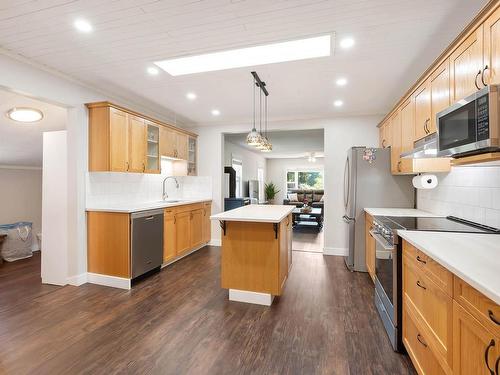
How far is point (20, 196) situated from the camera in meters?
4.62

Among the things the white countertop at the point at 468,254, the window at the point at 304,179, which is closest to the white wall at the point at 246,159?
the window at the point at 304,179

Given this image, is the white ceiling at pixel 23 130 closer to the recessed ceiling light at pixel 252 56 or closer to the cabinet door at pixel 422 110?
the recessed ceiling light at pixel 252 56

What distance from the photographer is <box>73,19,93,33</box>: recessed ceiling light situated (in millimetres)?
2025

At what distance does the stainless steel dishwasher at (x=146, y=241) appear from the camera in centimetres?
317

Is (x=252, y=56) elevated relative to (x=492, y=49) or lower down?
elevated

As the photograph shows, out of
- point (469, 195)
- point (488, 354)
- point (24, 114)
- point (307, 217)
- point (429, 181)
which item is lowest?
point (307, 217)

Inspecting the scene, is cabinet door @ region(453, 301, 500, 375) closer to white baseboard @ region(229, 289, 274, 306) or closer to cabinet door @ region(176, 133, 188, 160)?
white baseboard @ region(229, 289, 274, 306)

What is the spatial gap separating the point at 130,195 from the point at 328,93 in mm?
3314

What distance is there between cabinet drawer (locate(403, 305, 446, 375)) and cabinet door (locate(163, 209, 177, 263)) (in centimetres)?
302

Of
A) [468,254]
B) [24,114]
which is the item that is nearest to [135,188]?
[24,114]

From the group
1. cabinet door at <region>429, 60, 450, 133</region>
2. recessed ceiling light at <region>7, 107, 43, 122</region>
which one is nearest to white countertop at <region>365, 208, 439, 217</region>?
cabinet door at <region>429, 60, 450, 133</region>

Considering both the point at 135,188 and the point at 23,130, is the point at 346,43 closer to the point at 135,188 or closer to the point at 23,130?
the point at 135,188

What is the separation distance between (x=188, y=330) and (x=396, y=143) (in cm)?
323

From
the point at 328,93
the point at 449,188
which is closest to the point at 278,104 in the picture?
the point at 328,93
